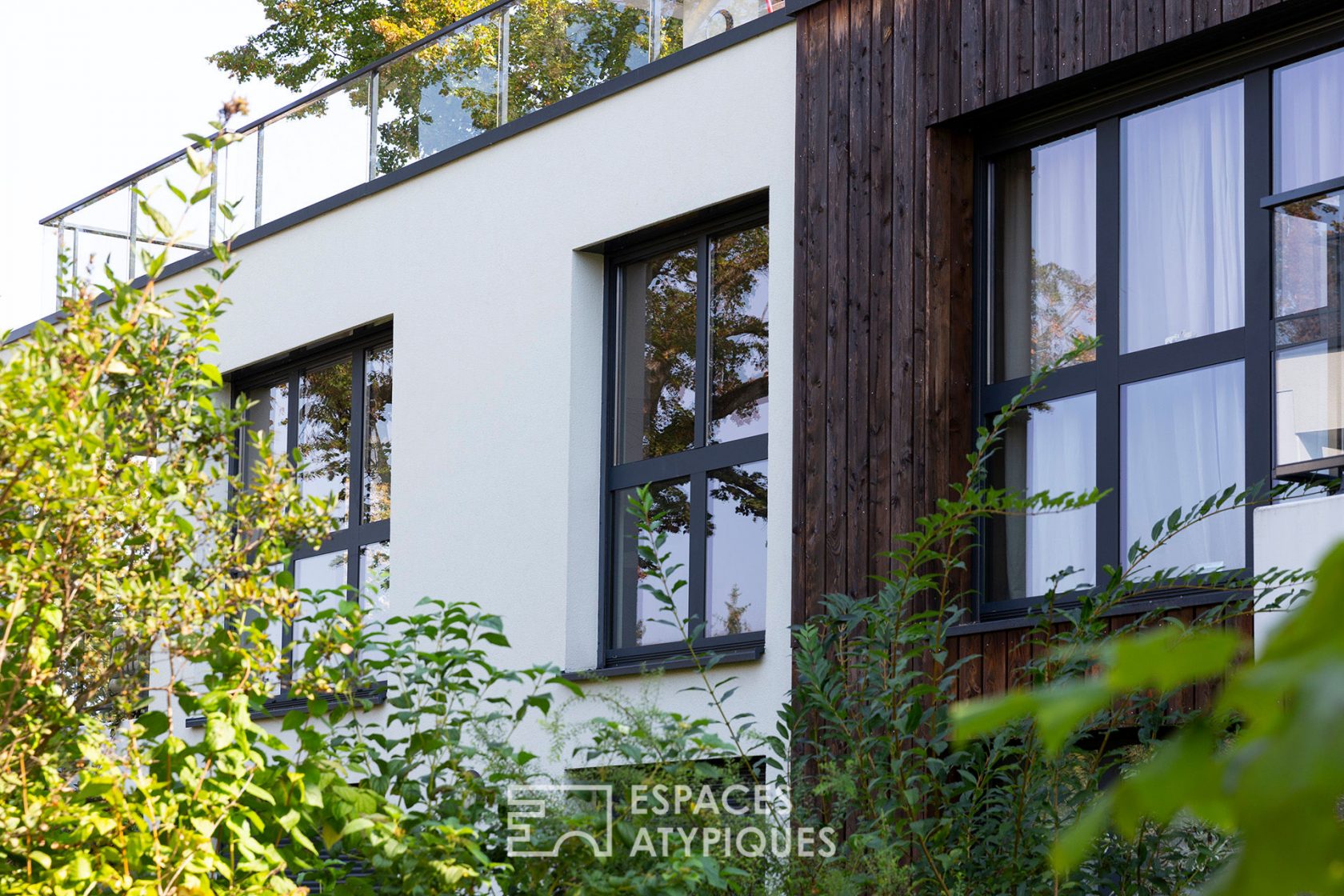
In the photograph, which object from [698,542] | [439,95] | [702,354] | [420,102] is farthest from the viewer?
[420,102]

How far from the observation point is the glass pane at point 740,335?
335 inches

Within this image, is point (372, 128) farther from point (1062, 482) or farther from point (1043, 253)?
point (1062, 482)

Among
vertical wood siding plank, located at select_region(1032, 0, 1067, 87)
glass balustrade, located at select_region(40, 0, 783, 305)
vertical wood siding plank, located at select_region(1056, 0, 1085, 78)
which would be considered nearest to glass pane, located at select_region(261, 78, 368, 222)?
glass balustrade, located at select_region(40, 0, 783, 305)

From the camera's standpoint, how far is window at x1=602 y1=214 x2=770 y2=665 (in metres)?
8.41

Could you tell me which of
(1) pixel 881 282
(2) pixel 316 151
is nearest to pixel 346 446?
(2) pixel 316 151

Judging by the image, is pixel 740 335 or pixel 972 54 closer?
pixel 972 54

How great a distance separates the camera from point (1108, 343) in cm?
688

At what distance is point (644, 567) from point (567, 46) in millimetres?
3274

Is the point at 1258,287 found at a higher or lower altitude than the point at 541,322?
lower

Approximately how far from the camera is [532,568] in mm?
9117

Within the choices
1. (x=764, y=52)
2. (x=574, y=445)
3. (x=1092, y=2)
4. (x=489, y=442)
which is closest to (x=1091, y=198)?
(x=1092, y=2)

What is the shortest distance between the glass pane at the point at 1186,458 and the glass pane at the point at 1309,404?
0.76ft

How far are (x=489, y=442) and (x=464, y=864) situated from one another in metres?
5.95

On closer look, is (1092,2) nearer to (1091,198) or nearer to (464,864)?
(1091,198)
